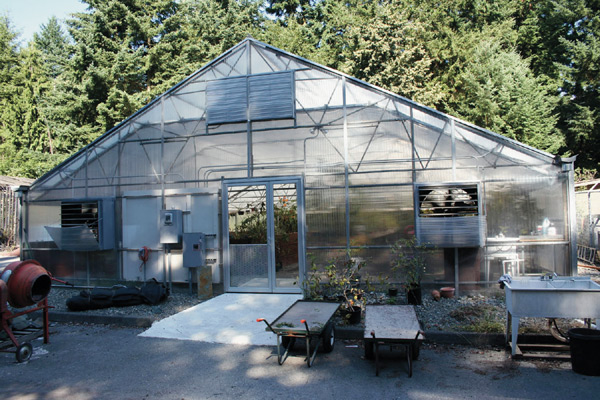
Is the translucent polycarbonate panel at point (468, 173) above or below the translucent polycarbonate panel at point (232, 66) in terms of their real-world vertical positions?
below

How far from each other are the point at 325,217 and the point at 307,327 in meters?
3.83

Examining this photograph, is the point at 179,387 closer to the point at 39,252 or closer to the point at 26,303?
the point at 26,303

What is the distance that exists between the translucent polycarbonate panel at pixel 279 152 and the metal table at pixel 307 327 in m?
3.43

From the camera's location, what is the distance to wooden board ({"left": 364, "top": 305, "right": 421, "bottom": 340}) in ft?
15.8

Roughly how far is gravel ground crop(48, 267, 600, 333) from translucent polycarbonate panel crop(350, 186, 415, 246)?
1.17 m

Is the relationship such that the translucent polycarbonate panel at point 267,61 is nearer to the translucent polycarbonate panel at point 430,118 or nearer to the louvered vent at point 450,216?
the translucent polycarbonate panel at point 430,118

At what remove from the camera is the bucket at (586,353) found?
4543 millimetres

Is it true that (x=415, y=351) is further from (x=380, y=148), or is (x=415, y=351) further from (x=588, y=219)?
(x=588, y=219)

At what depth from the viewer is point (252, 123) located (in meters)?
9.25

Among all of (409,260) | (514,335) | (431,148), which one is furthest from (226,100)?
(514,335)

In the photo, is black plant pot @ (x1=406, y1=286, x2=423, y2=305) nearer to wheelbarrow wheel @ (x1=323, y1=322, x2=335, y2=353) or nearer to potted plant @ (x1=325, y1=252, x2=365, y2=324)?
potted plant @ (x1=325, y1=252, x2=365, y2=324)

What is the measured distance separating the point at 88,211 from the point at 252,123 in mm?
4525

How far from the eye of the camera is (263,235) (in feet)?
29.5

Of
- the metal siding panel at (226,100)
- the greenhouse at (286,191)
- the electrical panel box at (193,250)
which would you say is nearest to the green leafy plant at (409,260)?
the greenhouse at (286,191)
